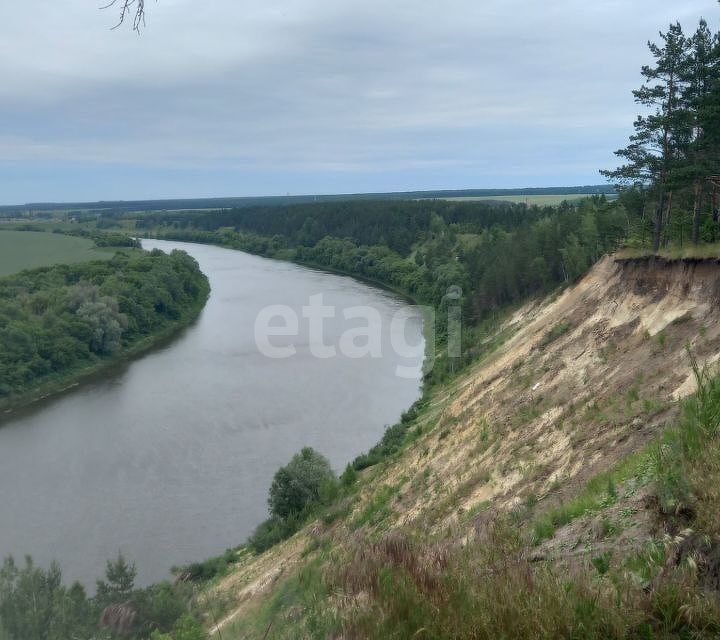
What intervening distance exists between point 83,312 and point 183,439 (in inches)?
678

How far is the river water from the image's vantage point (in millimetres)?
15539

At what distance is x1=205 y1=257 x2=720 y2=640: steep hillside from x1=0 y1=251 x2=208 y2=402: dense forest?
66.4 ft

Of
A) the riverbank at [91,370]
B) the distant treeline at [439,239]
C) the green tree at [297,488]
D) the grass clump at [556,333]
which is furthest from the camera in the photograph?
the distant treeline at [439,239]

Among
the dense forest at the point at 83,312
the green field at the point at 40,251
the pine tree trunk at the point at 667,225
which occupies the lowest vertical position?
the dense forest at the point at 83,312

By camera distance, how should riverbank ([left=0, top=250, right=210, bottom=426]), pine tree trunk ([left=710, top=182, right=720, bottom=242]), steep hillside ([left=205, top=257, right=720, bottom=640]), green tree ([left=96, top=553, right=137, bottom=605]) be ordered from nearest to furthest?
steep hillside ([left=205, top=257, right=720, bottom=640])
green tree ([left=96, top=553, right=137, bottom=605])
pine tree trunk ([left=710, top=182, right=720, bottom=242])
riverbank ([left=0, top=250, right=210, bottom=426])

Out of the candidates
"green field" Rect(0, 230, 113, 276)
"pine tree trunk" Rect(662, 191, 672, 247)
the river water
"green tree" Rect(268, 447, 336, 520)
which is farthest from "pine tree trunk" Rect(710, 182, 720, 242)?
"green field" Rect(0, 230, 113, 276)

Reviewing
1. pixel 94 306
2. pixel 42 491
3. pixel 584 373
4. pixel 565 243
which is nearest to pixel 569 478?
pixel 584 373

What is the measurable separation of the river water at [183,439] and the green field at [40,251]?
22.3 m

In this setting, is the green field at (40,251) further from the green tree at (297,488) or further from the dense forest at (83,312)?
the green tree at (297,488)

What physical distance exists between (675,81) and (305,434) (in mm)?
15026

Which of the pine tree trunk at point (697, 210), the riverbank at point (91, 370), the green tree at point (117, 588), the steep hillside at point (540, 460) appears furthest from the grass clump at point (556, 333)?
the riverbank at point (91, 370)

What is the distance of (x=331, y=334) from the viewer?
36.2 metres

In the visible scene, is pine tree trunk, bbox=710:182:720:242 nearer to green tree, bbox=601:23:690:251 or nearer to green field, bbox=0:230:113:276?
green tree, bbox=601:23:690:251

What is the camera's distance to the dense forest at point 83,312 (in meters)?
29.3
